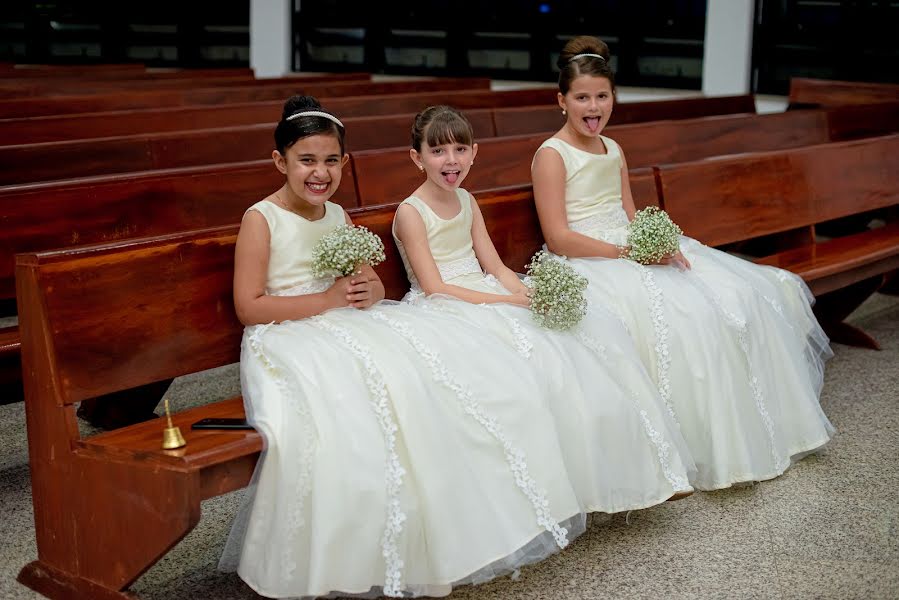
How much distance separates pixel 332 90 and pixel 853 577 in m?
5.43

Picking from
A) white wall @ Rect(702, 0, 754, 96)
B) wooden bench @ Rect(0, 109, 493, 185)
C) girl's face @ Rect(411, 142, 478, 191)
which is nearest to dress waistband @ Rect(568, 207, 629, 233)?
girl's face @ Rect(411, 142, 478, 191)

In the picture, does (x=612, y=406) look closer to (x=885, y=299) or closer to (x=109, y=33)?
(x=885, y=299)

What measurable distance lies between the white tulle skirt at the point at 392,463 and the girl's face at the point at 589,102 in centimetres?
115

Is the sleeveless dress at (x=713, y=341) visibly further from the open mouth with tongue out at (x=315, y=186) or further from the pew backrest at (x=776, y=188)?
the open mouth with tongue out at (x=315, y=186)

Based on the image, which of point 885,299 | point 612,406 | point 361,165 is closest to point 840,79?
point 885,299

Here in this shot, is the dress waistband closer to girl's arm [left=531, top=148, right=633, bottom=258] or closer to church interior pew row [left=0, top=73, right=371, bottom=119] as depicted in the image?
girl's arm [left=531, top=148, right=633, bottom=258]

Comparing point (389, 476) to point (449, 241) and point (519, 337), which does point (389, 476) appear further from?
point (449, 241)

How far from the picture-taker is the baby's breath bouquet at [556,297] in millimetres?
3133

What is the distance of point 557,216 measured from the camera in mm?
3826

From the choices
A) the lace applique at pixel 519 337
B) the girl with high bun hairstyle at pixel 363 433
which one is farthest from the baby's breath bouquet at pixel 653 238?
the girl with high bun hairstyle at pixel 363 433

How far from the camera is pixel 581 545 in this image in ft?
10.4

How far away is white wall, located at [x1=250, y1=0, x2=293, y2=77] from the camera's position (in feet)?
40.3

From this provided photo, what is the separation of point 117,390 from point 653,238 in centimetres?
177

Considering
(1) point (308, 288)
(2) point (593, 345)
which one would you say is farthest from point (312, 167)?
(2) point (593, 345)
